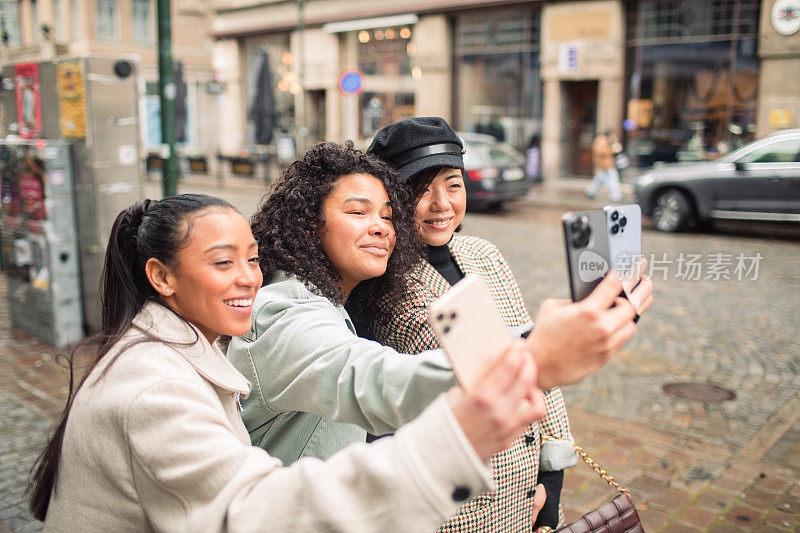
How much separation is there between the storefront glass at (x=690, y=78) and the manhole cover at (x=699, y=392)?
13180 mm

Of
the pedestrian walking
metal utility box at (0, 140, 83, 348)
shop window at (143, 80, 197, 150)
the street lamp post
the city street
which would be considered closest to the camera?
the city street

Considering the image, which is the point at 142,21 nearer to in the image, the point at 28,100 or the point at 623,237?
the point at 28,100

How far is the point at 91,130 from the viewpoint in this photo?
19.7ft

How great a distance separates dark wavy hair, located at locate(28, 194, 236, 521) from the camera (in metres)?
1.48

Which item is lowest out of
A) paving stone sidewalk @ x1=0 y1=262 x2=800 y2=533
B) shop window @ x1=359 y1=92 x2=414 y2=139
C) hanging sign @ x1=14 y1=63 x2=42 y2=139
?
paving stone sidewalk @ x1=0 y1=262 x2=800 y2=533

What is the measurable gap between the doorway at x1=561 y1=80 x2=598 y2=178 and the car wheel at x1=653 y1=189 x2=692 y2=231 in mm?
7115

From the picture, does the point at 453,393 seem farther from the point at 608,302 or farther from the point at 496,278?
the point at 496,278

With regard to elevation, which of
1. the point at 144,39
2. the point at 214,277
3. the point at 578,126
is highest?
the point at 144,39

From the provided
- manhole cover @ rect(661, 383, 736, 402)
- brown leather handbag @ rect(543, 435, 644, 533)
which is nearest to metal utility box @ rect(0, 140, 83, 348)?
manhole cover @ rect(661, 383, 736, 402)

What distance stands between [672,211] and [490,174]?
12.3ft

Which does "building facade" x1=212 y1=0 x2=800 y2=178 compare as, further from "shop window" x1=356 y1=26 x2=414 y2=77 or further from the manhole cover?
the manhole cover

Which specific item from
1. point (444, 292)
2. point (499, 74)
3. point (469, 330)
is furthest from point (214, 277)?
point (499, 74)

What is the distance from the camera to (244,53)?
92.7 ft

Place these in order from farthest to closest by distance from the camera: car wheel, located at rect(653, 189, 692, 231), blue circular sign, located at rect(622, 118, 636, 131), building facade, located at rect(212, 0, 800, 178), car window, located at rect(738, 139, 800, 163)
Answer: blue circular sign, located at rect(622, 118, 636, 131), building facade, located at rect(212, 0, 800, 178), car wheel, located at rect(653, 189, 692, 231), car window, located at rect(738, 139, 800, 163)
